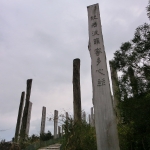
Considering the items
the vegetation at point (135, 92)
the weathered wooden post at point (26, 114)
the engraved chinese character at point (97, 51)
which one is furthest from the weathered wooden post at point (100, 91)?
the weathered wooden post at point (26, 114)

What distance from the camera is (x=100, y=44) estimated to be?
392 cm

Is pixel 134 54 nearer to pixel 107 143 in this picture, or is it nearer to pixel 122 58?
pixel 122 58

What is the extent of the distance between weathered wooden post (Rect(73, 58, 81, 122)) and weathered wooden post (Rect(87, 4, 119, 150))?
11.5 feet

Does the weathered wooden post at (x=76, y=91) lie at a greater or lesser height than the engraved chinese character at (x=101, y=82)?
greater

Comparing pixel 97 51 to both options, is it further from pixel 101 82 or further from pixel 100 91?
pixel 100 91

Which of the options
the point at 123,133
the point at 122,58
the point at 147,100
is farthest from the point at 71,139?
the point at 122,58

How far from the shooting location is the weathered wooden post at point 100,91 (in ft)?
10.1

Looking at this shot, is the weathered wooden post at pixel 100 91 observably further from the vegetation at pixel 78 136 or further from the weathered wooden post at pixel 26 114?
the weathered wooden post at pixel 26 114

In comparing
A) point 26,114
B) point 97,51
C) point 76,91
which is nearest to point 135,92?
point 76,91

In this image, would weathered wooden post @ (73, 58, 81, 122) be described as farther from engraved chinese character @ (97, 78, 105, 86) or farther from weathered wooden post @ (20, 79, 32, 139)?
weathered wooden post @ (20, 79, 32, 139)

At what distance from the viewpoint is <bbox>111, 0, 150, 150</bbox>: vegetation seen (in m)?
6.32

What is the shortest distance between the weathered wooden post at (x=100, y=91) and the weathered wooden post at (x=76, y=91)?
137 inches

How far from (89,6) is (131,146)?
17.1ft

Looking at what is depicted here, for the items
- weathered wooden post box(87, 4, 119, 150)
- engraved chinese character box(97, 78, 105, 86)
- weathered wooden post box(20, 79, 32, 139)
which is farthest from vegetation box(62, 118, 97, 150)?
weathered wooden post box(20, 79, 32, 139)
